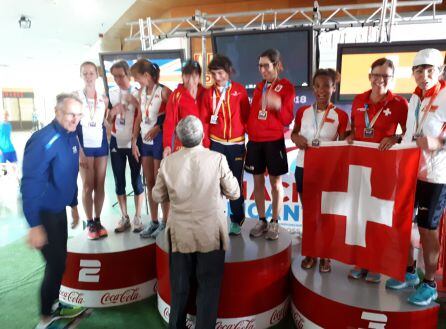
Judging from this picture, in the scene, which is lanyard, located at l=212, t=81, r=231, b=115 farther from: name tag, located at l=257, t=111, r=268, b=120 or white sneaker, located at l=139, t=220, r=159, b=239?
white sneaker, located at l=139, t=220, r=159, b=239

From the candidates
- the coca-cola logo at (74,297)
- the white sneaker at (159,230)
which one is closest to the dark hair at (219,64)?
the white sneaker at (159,230)

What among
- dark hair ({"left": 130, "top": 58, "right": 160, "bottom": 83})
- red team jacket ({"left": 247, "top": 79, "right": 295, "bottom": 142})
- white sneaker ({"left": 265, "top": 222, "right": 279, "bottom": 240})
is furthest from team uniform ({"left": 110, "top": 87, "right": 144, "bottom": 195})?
white sneaker ({"left": 265, "top": 222, "right": 279, "bottom": 240})

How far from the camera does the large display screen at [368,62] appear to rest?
4008 millimetres

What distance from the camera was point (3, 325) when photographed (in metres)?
2.65

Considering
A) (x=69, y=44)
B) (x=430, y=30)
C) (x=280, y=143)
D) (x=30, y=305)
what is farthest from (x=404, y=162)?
(x=69, y=44)

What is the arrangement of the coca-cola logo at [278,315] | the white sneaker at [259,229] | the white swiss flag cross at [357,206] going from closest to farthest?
1. the white swiss flag cross at [357,206]
2. the coca-cola logo at [278,315]
3. the white sneaker at [259,229]

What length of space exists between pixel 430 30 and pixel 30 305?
310 inches

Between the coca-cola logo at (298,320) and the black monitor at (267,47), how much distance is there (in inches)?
107

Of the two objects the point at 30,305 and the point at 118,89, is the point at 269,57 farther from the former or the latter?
the point at 30,305

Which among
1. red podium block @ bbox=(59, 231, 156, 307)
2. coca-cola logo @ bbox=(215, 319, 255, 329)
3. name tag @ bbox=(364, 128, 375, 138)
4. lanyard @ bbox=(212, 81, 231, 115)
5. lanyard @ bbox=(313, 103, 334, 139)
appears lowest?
coca-cola logo @ bbox=(215, 319, 255, 329)

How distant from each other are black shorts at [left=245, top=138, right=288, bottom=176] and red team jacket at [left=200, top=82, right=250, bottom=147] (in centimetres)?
14

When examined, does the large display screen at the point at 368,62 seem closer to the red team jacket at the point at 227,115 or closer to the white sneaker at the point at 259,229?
the red team jacket at the point at 227,115

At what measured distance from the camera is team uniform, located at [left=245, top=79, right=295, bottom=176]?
2713mm

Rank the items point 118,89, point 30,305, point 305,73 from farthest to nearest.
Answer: point 305,73 < point 118,89 < point 30,305
